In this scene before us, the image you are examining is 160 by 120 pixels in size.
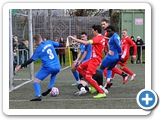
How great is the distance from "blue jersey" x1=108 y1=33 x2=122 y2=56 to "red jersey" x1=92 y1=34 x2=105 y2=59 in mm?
1147

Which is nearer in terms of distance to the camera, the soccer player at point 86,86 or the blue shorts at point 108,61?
the soccer player at point 86,86

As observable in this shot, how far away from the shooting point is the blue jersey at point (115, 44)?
40.9 feet

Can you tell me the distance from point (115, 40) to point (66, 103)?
9.65 ft

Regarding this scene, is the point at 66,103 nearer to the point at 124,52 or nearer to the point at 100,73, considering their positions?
the point at 100,73

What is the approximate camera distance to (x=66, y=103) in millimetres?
10234

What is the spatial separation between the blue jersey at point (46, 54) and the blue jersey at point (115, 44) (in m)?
2.12

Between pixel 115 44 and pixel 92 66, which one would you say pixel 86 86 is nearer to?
pixel 92 66

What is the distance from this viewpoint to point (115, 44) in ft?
A: 41.4

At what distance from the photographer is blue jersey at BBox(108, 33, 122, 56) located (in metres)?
12.5

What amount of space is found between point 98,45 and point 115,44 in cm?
142

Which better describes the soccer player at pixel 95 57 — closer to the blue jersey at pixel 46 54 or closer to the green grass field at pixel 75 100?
the green grass field at pixel 75 100
